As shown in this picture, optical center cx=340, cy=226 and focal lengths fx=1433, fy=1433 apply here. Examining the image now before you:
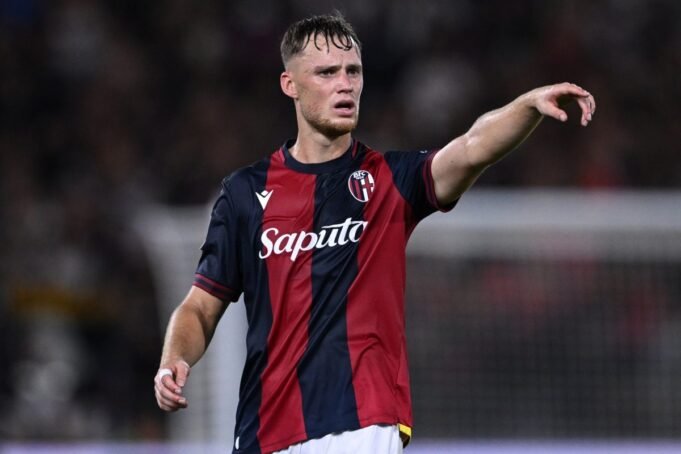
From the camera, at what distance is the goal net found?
9.25 m

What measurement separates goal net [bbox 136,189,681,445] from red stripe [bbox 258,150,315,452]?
4.38 meters

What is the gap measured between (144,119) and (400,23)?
2560mm

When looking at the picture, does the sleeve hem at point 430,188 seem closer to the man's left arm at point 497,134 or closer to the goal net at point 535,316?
the man's left arm at point 497,134

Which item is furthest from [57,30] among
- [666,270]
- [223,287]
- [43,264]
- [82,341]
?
[223,287]

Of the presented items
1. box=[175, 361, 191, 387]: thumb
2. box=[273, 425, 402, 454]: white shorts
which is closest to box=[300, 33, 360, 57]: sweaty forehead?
box=[175, 361, 191, 387]: thumb

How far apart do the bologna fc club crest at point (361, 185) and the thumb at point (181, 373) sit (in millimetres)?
805

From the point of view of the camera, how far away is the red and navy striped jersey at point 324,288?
4.66 meters

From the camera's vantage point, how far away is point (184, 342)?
4.81 m

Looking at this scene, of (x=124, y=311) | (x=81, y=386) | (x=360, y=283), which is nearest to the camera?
(x=360, y=283)

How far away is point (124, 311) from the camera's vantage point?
11352 millimetres

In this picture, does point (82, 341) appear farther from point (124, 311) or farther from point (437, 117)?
point (437, 117)

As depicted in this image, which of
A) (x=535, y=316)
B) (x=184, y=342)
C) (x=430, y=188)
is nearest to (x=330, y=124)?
(x=430, y=188)

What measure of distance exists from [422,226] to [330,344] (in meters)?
4.78

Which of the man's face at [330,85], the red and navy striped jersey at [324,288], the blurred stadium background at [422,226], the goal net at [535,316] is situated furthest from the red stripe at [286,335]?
the goal net at [535,316]
